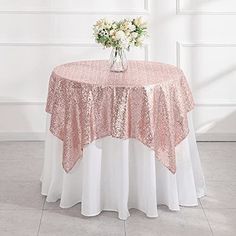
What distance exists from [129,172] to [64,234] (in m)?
0.52

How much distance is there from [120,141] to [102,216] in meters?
0.47

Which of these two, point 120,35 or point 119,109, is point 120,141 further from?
point 120,35

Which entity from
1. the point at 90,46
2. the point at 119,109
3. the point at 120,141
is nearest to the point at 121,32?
the point at 119,109

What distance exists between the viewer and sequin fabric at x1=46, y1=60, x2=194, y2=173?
A: 3.19 m

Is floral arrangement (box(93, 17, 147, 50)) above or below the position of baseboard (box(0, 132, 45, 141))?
above

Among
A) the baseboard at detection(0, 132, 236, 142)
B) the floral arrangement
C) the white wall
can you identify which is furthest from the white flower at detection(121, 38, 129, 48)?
the baseboard at detection(0, 132, 236, 142)

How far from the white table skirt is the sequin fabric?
73mm

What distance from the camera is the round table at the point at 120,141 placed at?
3.20 metres

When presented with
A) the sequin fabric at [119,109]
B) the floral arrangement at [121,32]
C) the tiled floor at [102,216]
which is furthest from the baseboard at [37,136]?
the floral arrangement at [121,32]

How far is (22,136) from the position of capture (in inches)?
187

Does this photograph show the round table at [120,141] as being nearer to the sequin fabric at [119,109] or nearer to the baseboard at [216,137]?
the sequin fabric at [119,109]

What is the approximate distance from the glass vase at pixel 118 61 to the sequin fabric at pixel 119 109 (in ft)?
0.26

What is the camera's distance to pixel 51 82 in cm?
350

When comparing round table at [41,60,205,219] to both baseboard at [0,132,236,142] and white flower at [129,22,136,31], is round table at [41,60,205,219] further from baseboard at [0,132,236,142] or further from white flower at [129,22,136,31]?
baseboard at [0,132,236,142]
